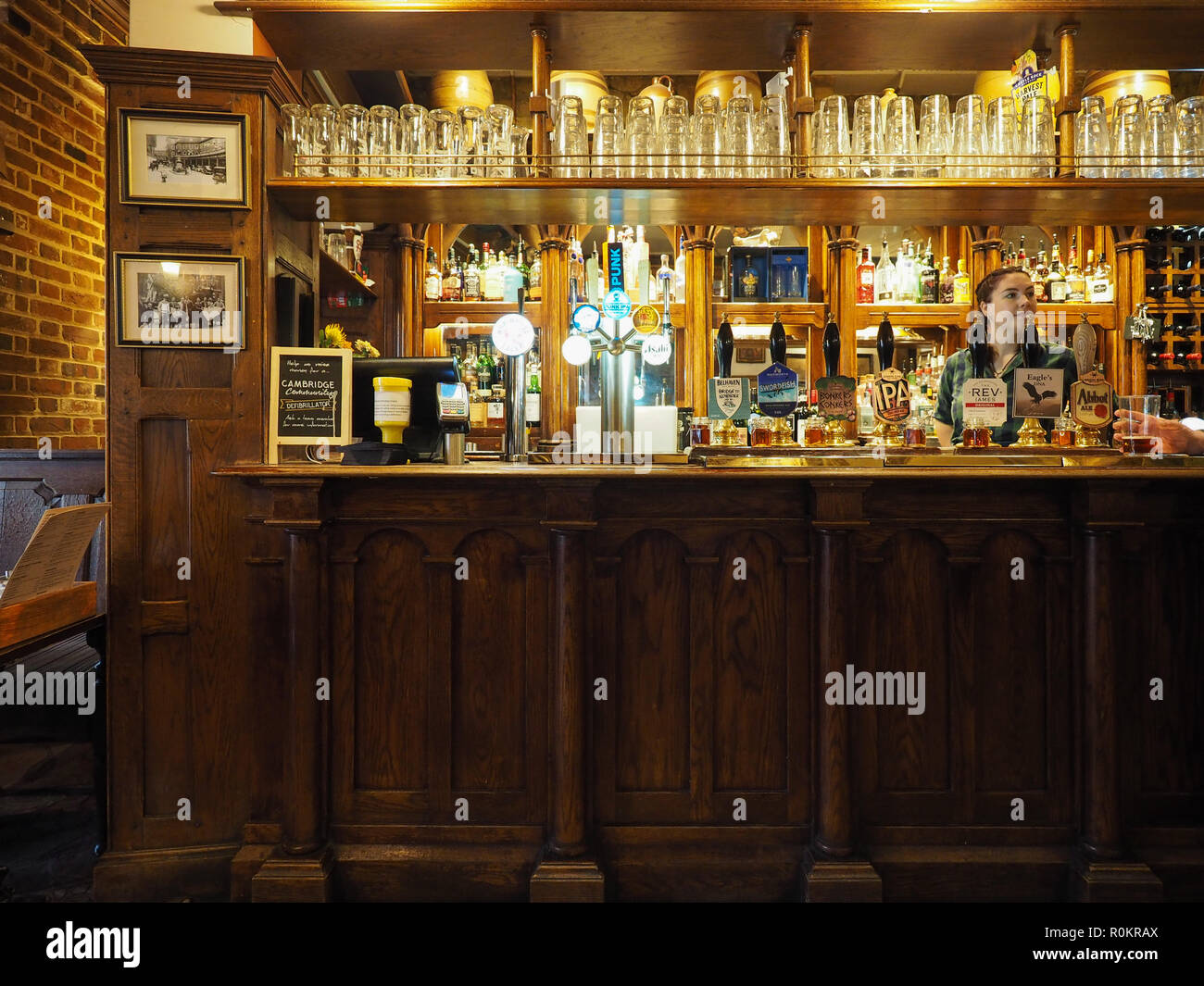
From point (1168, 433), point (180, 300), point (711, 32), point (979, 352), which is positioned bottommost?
point (1168, 433)

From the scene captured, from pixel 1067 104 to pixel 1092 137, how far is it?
0.17 meters

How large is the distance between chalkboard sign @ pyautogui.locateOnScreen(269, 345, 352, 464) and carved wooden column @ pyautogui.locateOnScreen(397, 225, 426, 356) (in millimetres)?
2123

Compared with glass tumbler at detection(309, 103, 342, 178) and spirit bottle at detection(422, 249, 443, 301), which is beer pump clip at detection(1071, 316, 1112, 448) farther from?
spirit bottle at detection(422, 249, 443, 301)

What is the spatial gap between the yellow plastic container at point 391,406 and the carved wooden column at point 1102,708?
1736 millimetres

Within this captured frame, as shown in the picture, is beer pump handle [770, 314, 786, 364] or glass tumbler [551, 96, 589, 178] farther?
glass tumbler [551, 96, 589, 178]

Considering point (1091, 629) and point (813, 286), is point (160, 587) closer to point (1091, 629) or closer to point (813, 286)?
point (1091, 629)

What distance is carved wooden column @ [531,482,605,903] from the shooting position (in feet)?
5.87

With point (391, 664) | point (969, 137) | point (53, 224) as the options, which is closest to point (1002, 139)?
point (969, 137)

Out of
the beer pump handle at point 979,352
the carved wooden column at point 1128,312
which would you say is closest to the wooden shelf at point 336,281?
the beer pump handle at point 979,352

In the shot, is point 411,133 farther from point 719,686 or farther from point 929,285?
point 929,285

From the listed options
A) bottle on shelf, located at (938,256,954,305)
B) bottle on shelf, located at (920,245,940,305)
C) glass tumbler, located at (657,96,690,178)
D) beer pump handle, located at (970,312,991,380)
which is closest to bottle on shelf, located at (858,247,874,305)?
bottle on shelf, located at (920,245,940,305)

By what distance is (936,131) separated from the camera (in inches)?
87.9
